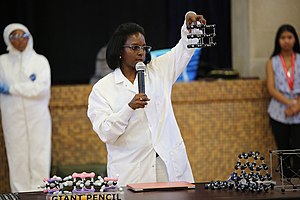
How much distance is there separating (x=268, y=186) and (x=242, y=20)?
439cm

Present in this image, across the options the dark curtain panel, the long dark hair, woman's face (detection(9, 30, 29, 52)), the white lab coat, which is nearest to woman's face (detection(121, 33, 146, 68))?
the white lab coat

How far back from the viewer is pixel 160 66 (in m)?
4.45

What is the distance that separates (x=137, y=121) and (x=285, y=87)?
3.25 meters

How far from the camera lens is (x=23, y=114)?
690 cm

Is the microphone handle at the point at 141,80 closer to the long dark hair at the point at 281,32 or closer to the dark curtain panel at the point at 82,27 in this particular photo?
the long dark hair at the point at 281,32

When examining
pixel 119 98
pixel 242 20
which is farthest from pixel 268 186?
pixel 242 20

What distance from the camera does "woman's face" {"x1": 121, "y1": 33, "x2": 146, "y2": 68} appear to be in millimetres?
4312

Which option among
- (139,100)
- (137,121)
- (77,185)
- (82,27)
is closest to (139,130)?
(137,121)

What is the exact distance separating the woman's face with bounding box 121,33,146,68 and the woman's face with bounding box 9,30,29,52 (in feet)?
9.08

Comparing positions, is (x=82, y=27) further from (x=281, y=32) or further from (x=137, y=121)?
(x=137, y=121)

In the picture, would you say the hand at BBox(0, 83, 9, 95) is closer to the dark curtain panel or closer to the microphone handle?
the dark curtain panel

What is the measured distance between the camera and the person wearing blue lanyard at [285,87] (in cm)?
715

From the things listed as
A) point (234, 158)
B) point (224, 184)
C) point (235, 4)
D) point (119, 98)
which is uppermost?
point (235, 4)

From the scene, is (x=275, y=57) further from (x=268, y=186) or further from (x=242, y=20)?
(x=268, y=186)
